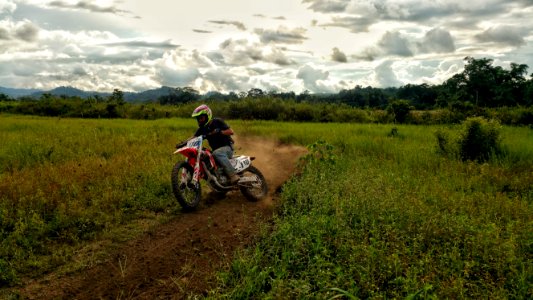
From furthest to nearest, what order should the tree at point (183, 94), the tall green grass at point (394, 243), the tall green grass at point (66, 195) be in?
the tree at point (183, 94)
the tall green grass at point (66, 195)
the tall green grass at point (394, 243)

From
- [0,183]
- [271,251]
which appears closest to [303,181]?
[271,251]

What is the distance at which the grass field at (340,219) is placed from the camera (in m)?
4.93

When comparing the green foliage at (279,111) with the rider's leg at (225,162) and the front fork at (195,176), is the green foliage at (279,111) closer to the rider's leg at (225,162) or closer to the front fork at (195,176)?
the rider's leg at (225,162)

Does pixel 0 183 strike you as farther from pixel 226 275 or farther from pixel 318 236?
pixel 318 236

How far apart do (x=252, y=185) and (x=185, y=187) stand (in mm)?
1779

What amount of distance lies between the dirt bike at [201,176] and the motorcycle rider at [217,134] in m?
0.15

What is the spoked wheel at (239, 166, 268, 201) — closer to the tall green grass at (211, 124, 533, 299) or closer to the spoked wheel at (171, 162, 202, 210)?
the tall green grass at (211, 124, 533, 299)

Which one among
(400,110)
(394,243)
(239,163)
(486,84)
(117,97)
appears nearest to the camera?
(394,243)

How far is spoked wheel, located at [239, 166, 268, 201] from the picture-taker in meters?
9.55

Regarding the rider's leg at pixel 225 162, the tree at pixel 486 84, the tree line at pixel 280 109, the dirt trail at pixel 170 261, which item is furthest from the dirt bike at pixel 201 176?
the tree at pixel 486 84

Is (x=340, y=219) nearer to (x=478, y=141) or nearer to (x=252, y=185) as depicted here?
(x=252, y=185)

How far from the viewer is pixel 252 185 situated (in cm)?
971

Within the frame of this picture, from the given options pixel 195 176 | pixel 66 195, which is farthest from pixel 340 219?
pixel 66 195

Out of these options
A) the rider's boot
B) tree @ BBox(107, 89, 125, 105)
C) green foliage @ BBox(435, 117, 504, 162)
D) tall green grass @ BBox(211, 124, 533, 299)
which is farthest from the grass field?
tree @ BBox(107, 89, 125, 105)
